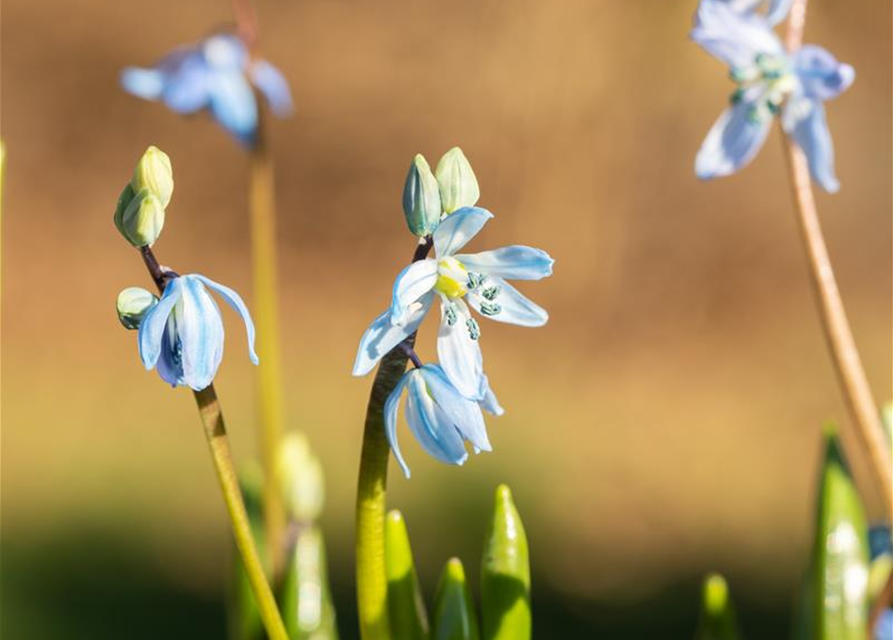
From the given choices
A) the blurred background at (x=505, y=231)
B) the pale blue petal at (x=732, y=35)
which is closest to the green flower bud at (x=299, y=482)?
the pale blue petal at (x=732, y=35)

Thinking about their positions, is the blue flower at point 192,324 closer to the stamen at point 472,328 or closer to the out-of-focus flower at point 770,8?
the stamen at point 472,328

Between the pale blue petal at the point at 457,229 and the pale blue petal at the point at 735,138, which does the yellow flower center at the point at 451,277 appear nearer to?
the pale blue petal at the point at 457,229

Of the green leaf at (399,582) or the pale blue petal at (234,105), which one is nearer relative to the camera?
the green leaf at (399,582)

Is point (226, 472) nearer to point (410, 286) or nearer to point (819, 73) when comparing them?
point (410, 286)

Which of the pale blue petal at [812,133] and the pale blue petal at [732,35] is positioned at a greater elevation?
the pale blue petal at [732,35]

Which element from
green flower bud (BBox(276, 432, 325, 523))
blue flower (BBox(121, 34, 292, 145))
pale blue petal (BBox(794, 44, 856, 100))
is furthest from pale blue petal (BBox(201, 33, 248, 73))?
pale blue petal (BBox(794, 44, 856, 100))

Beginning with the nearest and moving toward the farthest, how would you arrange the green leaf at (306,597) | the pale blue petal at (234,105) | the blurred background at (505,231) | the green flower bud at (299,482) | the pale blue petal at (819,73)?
the pale blue petal at (819,73) < the green leaf at (306,597) < the green flower bud at (299,482) < the pale blue petal at (234,105) < the blurred background at (505,231)

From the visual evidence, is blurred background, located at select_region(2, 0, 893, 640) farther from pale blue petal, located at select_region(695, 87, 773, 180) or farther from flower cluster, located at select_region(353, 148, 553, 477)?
flower cluster, located at select_region(353, 148, 553, 477)

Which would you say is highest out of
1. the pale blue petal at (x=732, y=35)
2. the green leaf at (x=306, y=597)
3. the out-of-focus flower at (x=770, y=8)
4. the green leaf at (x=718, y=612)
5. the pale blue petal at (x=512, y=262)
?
the out-of-focus flower at (x=770, y=8)

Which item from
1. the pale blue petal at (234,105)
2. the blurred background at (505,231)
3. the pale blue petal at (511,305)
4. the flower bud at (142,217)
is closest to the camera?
the flower bud at (142,217)
